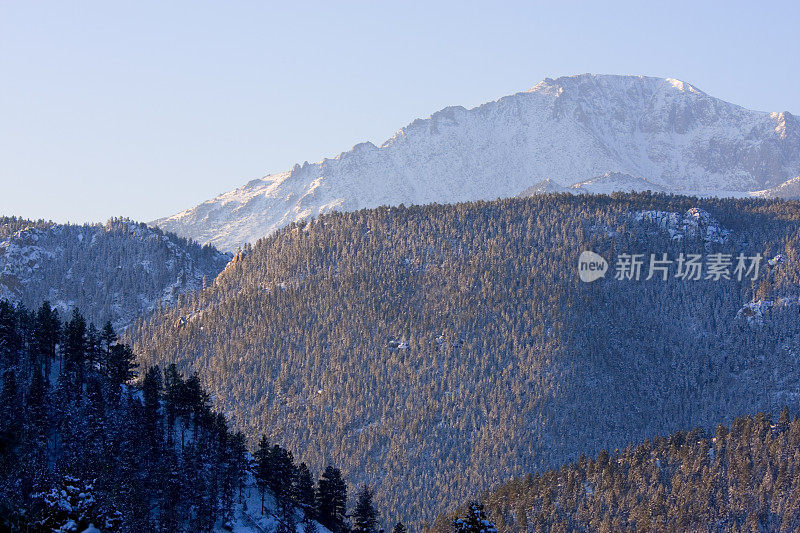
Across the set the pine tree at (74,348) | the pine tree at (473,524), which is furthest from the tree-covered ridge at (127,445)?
the pine tree at (473,524)

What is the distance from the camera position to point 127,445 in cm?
14400

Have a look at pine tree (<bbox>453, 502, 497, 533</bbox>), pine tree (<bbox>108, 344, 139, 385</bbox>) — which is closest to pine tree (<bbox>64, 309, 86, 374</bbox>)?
pine tree (<bbox>108, 344, 139, 385</bbox>)

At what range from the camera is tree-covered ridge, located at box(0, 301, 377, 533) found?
423 ft

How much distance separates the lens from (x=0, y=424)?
430 feet

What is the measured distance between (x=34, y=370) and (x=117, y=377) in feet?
43.1

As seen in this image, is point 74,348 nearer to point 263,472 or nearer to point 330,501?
point 263,472

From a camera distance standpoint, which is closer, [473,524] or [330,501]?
[473,524]

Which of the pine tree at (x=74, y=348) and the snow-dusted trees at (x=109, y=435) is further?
the pine tree at (x=74, y=348)

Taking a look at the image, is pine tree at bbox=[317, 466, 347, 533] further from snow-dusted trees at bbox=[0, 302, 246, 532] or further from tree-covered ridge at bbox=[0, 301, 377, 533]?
snow-dusted trees at bbox=[0, 302, 246, 532]

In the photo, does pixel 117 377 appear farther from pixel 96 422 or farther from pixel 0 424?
pixel 0 424

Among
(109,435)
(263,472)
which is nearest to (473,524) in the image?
(109,435)

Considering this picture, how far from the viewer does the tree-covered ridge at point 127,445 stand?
12888 cm

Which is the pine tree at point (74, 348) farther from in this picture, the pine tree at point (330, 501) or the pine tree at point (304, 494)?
the pine tree at point (330, 501)

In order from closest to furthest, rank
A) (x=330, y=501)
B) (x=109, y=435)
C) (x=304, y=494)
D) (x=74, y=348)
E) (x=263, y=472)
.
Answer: (x=109, y=435), (x=263, y=472), (x=74, y=348), (x=304, y=494), (x=330, y=501)
